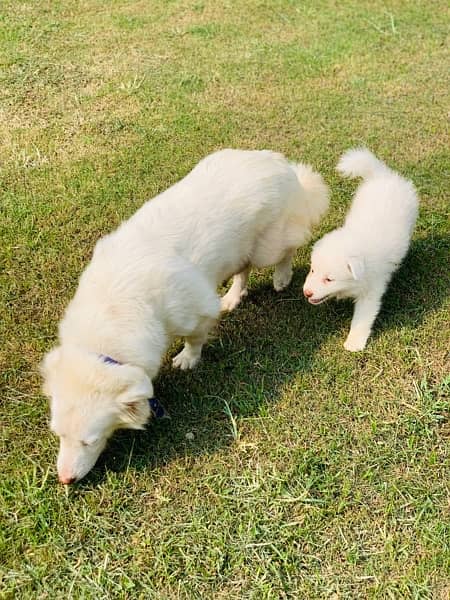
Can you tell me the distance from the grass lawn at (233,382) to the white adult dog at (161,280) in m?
0.37

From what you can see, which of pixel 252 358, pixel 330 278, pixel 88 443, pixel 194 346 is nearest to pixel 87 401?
pixel 88 443

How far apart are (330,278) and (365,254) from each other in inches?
13.4

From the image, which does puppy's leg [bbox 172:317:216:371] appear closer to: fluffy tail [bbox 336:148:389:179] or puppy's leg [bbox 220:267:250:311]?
puppy's leg [bbox 220:267:250:311]

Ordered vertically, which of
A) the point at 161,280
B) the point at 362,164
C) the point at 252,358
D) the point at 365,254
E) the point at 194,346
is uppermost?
the point at 161,280

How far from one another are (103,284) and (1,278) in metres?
1.77

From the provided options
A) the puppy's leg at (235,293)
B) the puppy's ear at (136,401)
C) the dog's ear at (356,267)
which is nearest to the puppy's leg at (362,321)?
the dog's ear at (356,267)

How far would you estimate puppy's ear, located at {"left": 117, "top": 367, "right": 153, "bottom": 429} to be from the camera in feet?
10.5

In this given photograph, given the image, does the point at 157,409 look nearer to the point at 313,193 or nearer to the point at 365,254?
the point at 365,254

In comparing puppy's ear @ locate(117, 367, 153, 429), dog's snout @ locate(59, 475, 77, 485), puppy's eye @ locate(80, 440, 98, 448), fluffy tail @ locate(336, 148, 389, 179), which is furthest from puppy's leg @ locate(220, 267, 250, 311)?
dog's snout @ locate(59, 475, 77, 485)

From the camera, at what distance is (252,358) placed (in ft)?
14.6

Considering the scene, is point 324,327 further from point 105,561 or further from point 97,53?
point 97,53

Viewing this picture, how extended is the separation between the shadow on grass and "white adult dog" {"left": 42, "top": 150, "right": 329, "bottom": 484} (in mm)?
206

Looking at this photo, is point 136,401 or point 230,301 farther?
point 230,301

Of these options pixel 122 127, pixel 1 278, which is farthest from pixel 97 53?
pixel 1 278
